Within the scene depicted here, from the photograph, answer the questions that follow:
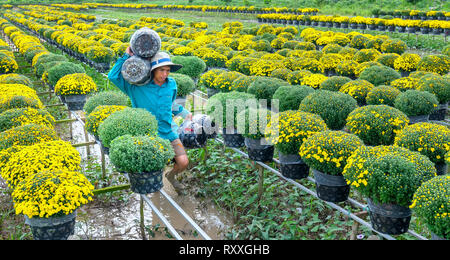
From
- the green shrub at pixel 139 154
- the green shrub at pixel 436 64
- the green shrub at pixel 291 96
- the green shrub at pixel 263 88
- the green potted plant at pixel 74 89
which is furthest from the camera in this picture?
the green shrub at pixel 436 64

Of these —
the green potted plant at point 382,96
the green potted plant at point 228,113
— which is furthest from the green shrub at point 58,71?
the green potted plant at point 382,96

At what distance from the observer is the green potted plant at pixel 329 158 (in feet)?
13.2

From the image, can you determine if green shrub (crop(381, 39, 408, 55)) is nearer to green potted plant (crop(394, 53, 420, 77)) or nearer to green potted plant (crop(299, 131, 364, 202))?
green potted plant (crop(394, 53, 420, 77))

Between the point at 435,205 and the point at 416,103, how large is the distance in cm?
339

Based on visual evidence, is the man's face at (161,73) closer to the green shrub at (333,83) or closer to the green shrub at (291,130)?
Answer: the green shrub at (291,130)

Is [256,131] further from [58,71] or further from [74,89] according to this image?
[58,71]

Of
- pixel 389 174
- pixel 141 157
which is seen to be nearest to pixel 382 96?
pixel 389 174

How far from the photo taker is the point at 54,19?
31.0 m

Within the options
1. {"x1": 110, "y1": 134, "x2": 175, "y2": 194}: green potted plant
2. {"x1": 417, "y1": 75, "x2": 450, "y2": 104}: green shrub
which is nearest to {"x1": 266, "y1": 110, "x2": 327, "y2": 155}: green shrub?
{"x1": 110, "y1": 134, "x2": 175, "y2": 194}: green potted plant

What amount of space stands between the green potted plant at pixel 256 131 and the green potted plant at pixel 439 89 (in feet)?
11.1

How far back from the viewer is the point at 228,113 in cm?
566

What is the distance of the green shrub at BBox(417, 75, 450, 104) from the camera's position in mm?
6738

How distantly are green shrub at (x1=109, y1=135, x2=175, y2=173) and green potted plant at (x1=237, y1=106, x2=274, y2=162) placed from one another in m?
1.36
